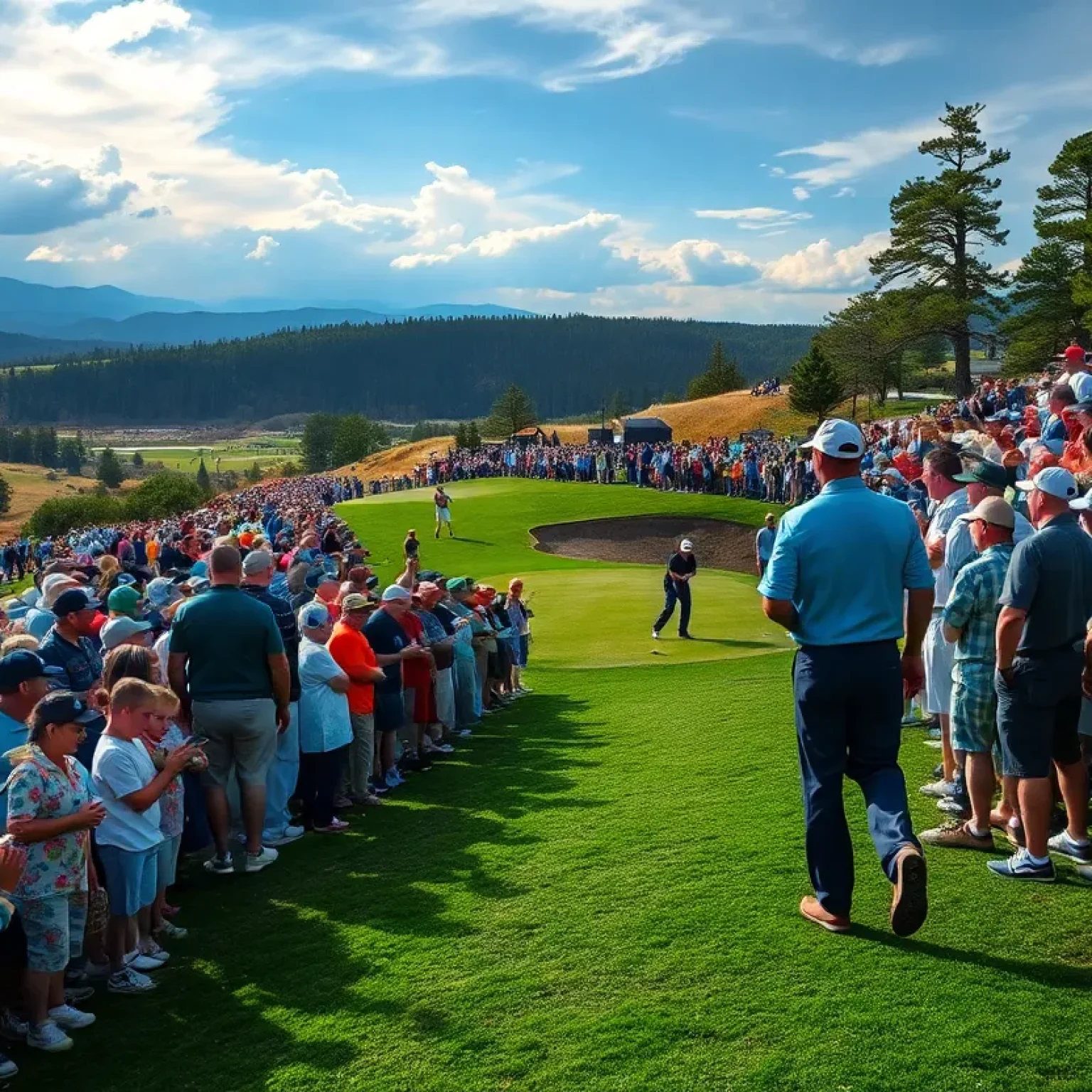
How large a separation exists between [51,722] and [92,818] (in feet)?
1.79

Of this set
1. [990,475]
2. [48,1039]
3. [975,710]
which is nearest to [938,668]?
[975,710]

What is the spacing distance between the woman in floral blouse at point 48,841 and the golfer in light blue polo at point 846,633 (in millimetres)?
3670

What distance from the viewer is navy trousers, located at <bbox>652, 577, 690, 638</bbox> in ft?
62.9

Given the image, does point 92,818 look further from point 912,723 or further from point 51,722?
point 912,723

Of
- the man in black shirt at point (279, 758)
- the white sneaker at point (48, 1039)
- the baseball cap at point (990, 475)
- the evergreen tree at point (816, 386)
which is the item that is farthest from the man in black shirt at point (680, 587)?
the evergreen tree at point (816, 386)

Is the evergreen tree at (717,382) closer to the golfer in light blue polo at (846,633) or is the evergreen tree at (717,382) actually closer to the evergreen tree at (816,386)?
the evergreen tree at (816,386)

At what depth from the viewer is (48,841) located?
5.57 m

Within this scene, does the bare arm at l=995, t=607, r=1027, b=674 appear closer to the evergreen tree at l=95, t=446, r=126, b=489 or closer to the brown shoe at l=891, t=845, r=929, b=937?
the brown shoe at l=891, t=845, r=929, b=937

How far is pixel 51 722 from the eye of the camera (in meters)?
5.50

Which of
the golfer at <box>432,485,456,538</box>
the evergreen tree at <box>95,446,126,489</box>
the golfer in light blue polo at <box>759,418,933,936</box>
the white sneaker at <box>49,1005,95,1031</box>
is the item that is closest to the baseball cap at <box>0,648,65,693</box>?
the white sneaker at <box>49,1005,95,1031</box>

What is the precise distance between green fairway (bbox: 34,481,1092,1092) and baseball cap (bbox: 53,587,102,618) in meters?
2.23

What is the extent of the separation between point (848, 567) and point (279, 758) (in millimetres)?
5571

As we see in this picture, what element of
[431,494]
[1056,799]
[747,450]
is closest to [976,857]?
[1056,799]

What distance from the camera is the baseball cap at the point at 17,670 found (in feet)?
19.3
